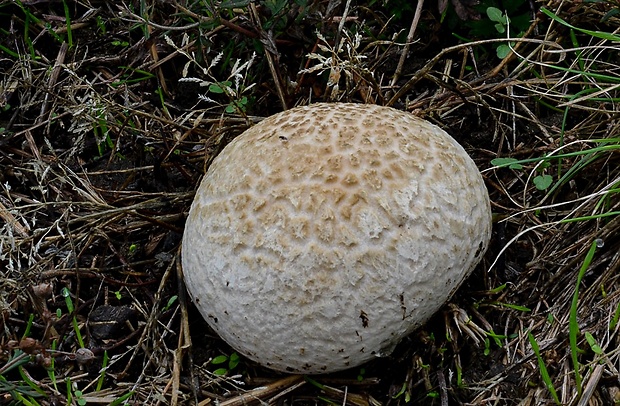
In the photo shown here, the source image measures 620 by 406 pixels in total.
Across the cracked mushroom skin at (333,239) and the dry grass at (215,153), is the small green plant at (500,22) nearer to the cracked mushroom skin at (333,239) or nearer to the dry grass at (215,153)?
the dry grass at (215,153)

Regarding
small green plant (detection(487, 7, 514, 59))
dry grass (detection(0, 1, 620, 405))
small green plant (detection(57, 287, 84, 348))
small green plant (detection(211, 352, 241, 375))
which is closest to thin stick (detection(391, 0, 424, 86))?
dry grass (detection(0, 1, 620, 405))

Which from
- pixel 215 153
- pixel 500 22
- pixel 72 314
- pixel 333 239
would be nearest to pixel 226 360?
pixel 72 314

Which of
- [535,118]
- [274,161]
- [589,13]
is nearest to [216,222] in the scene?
[274,161]

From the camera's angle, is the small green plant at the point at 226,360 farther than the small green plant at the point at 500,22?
No

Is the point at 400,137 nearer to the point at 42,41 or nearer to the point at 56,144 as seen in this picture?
the point at 56,144

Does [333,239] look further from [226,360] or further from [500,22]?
[500,22]

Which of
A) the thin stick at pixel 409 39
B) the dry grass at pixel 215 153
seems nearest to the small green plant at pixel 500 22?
the dry grass at pixel 215 153
